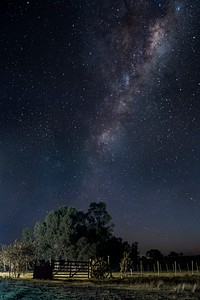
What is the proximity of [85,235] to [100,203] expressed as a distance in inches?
278

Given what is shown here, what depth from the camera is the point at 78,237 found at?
71.0m

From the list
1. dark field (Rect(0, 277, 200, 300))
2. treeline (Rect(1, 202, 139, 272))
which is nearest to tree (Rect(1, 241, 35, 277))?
treeline (Rect(1, 202, 139, 272))

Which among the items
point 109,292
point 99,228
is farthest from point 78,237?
point 109,292

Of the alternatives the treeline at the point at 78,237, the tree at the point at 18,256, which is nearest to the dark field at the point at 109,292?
the tree at the point at 18,256

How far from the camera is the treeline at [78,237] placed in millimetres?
66688

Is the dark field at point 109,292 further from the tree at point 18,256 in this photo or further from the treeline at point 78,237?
the treeline at point 78,237

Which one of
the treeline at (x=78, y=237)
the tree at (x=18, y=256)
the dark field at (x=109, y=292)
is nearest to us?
the dark field at (x=109, y=292)

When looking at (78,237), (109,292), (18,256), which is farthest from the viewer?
(78,237)

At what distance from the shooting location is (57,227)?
243 ft

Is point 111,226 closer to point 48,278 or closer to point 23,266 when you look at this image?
point 23,266

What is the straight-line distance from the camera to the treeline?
6669 cm

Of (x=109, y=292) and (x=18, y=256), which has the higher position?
(x=18, y=256)

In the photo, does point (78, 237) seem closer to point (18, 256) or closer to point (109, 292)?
point (18, 256)

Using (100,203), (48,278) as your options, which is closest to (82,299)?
(48,278)
